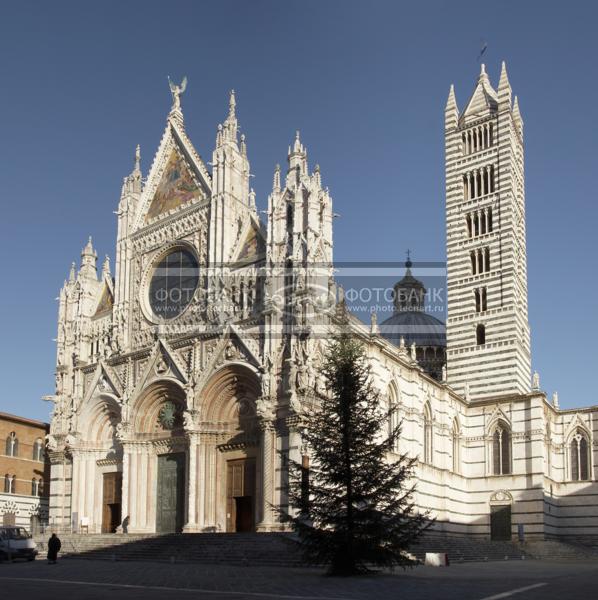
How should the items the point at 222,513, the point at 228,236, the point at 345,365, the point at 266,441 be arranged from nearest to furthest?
the point at 345,365, the point at 266,441, the point at 222,513, the point at 228,236

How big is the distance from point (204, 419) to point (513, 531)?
18.3 meters

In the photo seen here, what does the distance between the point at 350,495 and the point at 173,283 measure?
20572 millimetres

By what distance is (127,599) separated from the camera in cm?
1594

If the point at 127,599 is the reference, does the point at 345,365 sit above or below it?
above

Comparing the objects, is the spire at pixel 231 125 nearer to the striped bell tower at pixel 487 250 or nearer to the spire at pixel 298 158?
the spire at pixel 298 158

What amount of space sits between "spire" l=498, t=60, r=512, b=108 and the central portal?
93.3 ft

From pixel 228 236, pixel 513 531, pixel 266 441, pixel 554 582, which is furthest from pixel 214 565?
pixel 513 531

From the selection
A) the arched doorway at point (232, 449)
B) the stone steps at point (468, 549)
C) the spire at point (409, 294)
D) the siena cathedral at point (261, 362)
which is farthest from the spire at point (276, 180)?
the spire at point (409, 294)

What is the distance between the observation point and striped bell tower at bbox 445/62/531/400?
154 ft

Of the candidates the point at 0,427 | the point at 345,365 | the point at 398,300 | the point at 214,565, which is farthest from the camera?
the point at 398,300

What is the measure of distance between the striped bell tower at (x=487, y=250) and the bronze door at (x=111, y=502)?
19.6m

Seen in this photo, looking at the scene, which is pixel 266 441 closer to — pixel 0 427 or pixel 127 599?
pixel 127 599

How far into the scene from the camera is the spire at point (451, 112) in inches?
2073

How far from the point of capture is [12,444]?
48031 mm
